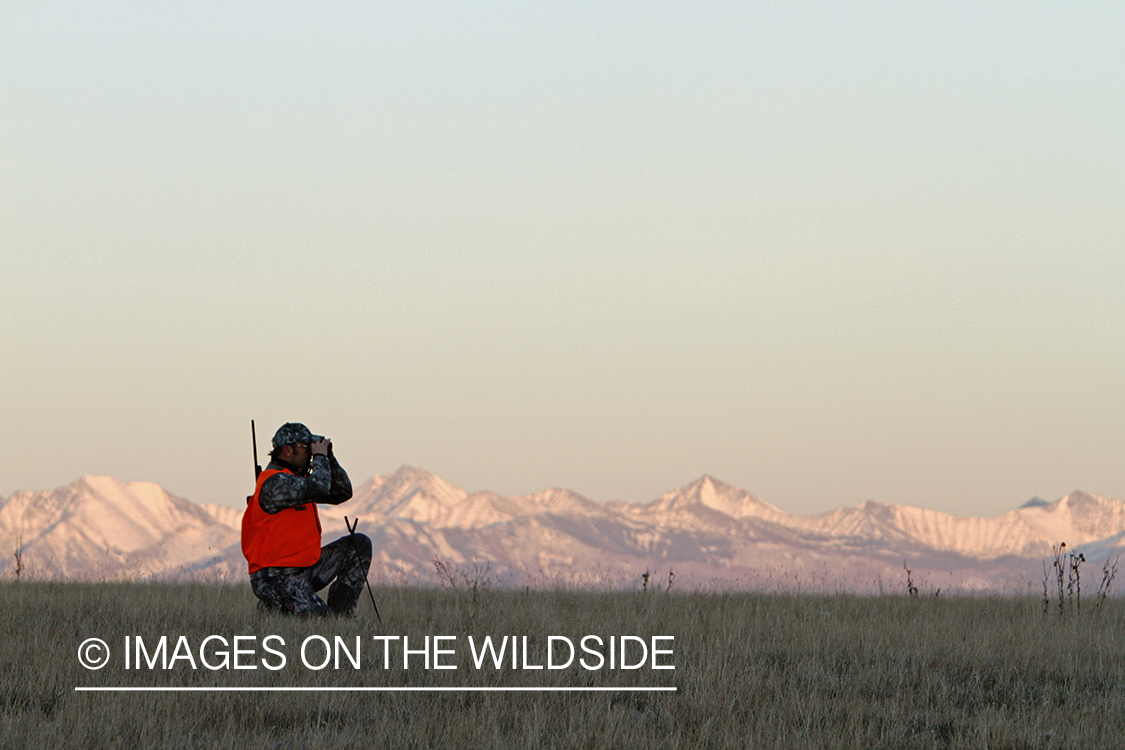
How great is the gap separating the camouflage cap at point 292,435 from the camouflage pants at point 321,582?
1116mm

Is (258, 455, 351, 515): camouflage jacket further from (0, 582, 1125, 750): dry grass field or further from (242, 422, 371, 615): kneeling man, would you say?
(0, 582, 1125, 750): dry grass field

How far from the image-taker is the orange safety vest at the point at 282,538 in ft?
37.0

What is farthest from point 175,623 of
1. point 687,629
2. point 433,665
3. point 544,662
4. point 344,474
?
point 687,629

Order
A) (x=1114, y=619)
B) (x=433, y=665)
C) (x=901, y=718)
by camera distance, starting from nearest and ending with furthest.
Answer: (x=901, y=718)
(x=433, y=665)
(x=1114, y=619)

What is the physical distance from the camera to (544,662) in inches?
366

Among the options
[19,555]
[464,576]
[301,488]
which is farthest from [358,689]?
[19,555]

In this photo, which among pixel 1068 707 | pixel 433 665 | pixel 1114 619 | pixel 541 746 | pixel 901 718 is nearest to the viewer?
pixel 541 746

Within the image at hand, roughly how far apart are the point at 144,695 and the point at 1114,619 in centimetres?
977

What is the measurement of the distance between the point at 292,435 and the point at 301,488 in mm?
542

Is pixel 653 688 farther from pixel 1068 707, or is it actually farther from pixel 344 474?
pixel 344 474

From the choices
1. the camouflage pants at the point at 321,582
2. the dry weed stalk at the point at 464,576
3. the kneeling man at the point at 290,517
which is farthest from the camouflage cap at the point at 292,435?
the dry weed stalk at the point at 464,576

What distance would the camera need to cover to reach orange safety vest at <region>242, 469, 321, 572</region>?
1127 centimetres

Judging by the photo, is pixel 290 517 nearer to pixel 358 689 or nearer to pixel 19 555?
pixel 358 689

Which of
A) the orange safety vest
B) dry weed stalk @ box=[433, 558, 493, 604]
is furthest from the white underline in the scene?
dry weed stalk @ box=[433, 558, 493, 604]
